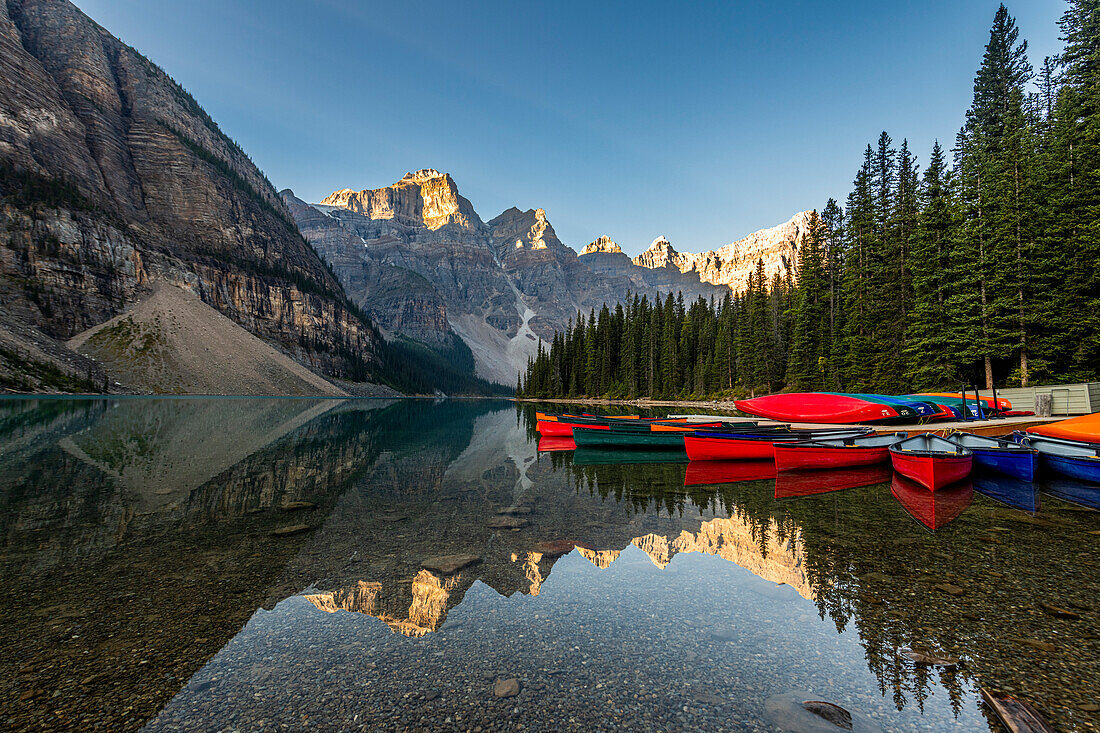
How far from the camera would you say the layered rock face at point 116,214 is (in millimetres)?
92938

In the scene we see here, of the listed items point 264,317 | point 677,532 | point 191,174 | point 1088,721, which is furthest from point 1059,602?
point 191,174

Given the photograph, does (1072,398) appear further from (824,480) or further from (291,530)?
(291,530)

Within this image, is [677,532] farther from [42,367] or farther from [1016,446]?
[42,367]

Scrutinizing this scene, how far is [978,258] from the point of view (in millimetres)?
32281

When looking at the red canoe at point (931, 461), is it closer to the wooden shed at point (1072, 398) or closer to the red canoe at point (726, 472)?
the red canoe at point (726, 472)

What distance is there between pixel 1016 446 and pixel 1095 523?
558 centimetres

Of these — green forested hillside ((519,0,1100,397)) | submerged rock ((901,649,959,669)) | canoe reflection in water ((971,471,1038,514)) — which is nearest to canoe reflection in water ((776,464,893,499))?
canoe reflection in water ((971,471,1038,514))

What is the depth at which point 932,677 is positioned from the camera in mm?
4902

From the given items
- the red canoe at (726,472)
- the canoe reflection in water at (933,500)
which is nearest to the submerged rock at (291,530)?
the red canoe at (726,472)

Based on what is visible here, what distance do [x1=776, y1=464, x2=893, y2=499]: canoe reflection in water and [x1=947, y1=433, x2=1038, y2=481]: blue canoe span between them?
3.00 m

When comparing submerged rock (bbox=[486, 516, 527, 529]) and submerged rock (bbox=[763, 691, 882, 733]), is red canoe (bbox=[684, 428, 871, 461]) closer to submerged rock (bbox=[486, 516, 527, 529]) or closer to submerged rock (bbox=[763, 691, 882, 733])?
submerged rock (bbox=[486, 516, 527, 529])

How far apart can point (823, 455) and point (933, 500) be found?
16.9 feet

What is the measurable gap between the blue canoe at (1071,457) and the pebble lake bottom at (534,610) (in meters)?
1.74

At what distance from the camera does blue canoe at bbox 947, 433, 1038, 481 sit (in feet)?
48.2
